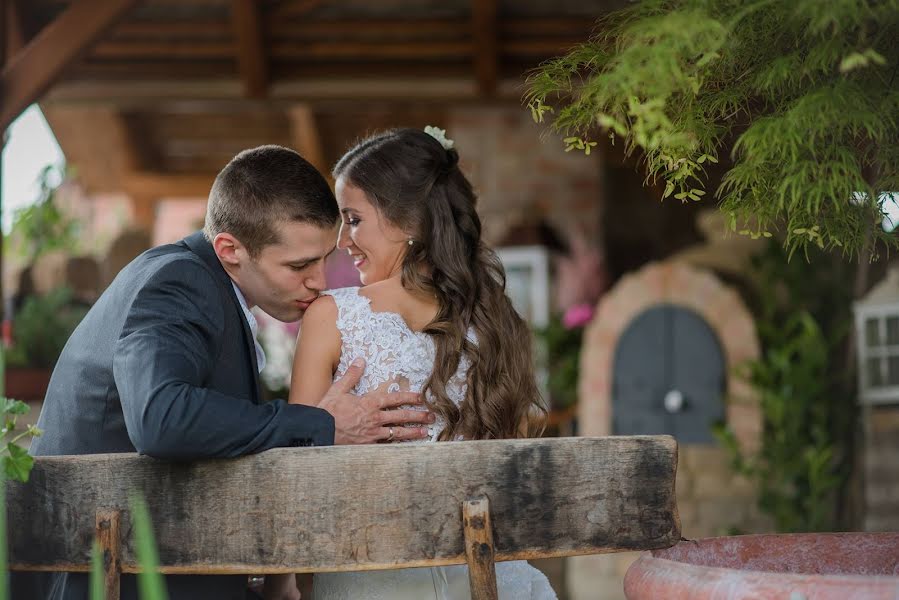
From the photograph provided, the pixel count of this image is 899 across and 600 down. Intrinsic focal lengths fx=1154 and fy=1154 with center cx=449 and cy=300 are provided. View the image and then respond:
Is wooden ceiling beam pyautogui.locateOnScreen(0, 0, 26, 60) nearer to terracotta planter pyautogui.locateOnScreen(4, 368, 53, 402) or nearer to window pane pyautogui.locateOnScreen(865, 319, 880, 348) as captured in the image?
terracotta planter pyautogui.locateOnScreen(4, 368, 53, 402)

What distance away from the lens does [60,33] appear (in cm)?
498

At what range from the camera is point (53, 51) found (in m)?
4.93

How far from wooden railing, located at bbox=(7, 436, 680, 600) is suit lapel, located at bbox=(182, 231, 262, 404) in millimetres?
478

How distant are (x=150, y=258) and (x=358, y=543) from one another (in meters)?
0.77

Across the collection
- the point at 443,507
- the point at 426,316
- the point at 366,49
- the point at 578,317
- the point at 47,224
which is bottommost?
the point at 443,507

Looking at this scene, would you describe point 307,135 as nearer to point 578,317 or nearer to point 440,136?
point 578,317

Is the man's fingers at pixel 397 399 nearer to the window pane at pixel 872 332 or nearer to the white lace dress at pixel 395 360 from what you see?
the white lace dress at pixel 395 360

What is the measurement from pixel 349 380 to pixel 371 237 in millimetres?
403

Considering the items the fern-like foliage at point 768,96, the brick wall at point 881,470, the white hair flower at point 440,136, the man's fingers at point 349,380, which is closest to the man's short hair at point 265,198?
the man's fingers at point 349,380

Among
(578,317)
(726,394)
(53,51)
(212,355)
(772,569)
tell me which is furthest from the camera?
(578,317)

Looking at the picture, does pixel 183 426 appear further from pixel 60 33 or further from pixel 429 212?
pixel 60 33

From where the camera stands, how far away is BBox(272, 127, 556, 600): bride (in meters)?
2.45

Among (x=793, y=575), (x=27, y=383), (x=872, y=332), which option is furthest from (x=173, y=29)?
(x=793, y=575)

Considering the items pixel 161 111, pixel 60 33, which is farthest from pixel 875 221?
pixel 161 111
